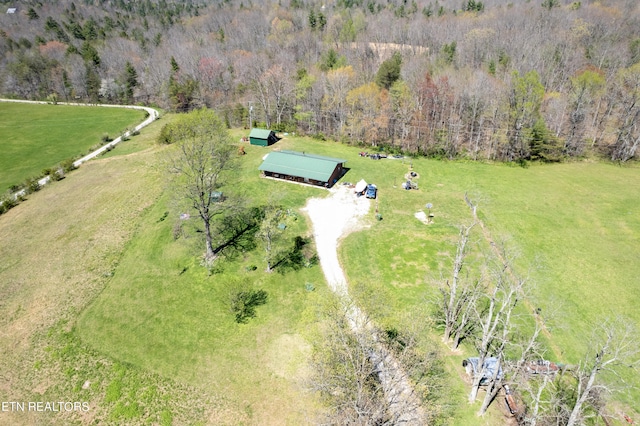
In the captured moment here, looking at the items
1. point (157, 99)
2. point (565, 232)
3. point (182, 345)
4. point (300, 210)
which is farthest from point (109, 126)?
point (565, 232)

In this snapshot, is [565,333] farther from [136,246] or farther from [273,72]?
[273,72]

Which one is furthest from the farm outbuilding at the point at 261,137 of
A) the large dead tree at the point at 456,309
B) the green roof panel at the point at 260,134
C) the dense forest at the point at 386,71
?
the large dead tree at the point at 456,309

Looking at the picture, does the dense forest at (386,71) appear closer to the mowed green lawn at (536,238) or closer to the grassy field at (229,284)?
the mowed green lawn at (536,238)

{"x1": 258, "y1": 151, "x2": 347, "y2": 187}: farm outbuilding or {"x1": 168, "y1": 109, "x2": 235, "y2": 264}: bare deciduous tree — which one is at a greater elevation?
{"x1": 168, "y1": 109, "x2": 235, "y2": 264}: bare deciduous tree

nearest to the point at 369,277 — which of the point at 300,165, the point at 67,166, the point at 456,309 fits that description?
the point at 456,309

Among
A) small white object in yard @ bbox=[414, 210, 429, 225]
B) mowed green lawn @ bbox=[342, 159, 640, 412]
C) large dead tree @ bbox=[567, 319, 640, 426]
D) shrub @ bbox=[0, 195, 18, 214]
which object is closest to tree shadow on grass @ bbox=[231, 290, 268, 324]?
mowed green lawn @ bbox=[342, 159, 640, 412]

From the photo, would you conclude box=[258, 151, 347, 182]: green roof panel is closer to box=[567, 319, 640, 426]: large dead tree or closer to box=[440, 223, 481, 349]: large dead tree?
box=[440, 223, 481, 349]: large dead tree
